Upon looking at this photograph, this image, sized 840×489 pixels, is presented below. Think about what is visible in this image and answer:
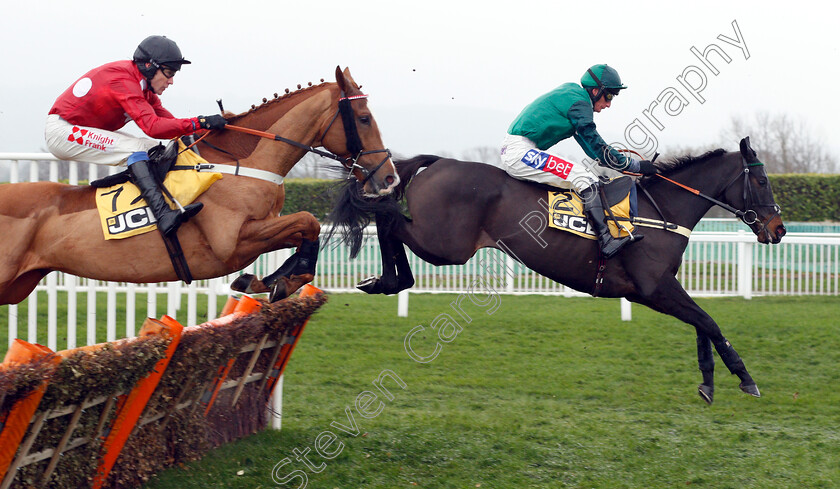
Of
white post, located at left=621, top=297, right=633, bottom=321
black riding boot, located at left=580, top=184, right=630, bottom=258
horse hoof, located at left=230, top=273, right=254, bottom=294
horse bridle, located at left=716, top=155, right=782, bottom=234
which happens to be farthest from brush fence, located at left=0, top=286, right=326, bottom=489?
white post, located at left=621, top=297, right=633, bottom=321

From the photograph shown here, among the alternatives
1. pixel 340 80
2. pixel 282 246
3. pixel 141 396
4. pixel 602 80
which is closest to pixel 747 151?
pixel 602 80

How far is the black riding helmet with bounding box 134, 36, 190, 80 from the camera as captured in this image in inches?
156

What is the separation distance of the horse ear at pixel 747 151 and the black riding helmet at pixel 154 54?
325cm

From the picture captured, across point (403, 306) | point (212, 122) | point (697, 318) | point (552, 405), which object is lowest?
point (552, 405)

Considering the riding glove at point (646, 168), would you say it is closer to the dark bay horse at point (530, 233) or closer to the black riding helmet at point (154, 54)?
the dark bay horse at point (530, 233)

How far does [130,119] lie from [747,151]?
3.48 meters

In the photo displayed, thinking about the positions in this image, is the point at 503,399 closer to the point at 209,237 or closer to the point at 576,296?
the point at 209,237

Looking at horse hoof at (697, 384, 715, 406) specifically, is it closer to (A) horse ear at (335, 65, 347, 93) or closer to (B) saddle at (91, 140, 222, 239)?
(A) horse ear at (335, 65, 347, 93)

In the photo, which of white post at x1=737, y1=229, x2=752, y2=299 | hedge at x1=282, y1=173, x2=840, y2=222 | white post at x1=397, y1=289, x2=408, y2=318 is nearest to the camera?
white post at x1=397, y1=289, x2=408, y2=318

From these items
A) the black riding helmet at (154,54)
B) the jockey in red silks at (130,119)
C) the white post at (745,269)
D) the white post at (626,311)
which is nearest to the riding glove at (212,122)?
the jockey in red silks at (130,119)

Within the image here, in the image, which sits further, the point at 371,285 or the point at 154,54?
the point at 371,285

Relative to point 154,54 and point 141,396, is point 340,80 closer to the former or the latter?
point 154,54

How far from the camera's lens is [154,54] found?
13.0 feet

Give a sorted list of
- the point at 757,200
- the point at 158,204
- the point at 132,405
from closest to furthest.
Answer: the point at 132,405, the point at 158,204, the point at 757,200
